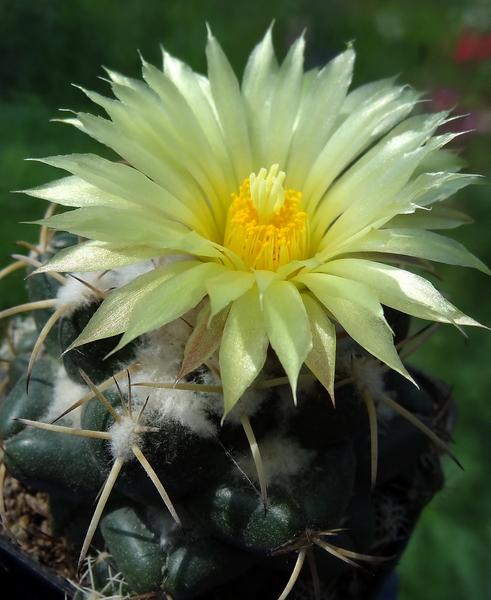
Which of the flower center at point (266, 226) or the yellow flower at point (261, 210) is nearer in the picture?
the yellow flower at point (261, 210)

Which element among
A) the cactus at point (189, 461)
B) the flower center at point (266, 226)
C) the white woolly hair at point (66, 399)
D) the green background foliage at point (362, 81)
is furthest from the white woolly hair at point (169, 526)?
the green background foliage at point (362, 81)

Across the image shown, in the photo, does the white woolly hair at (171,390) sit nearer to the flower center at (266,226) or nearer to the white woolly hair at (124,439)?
the white woolly hair at (124,439)

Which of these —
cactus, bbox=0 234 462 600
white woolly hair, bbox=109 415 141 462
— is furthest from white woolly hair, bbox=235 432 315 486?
white woolly hair, bbox=109 415 141 462

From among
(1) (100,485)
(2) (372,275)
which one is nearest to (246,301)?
(2) (372,275)

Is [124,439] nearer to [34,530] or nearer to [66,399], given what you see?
[66,399]

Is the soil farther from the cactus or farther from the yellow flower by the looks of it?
the yellow flower

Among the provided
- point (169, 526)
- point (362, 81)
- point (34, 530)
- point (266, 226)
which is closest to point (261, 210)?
point (266, 226)

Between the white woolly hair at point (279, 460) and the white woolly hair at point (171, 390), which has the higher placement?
the white woolly hair at point (171, 390)
